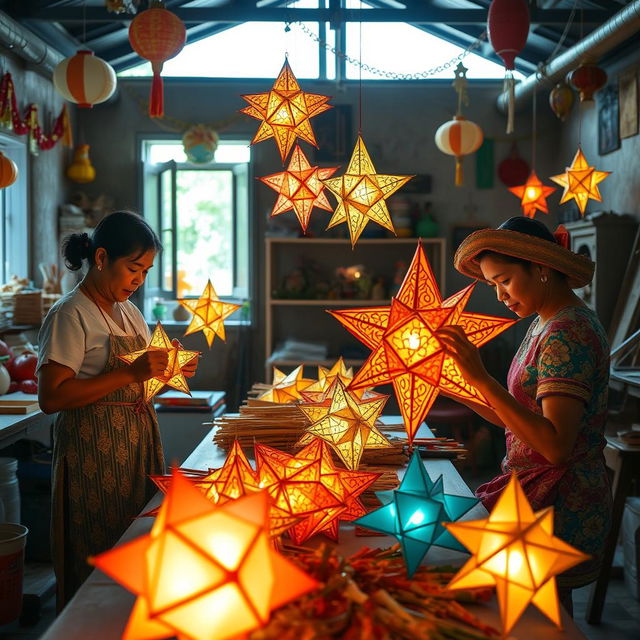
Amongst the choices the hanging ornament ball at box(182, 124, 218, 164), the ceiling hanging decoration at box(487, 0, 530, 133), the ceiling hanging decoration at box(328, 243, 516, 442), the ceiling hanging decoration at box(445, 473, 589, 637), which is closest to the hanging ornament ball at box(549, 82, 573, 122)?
the ceiling hanging decoration at box(487, 0, 530, 133)

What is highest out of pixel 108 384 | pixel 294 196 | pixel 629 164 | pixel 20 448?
pixel 629 164

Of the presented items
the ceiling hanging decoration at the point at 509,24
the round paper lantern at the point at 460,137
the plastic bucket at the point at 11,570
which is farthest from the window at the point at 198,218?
the plastic bucket at the point at 11,570

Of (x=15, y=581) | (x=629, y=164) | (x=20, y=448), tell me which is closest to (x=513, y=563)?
(x=15, y=581)

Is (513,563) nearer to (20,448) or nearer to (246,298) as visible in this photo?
(20,448)

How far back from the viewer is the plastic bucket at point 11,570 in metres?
3.38

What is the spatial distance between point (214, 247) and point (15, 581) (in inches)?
176

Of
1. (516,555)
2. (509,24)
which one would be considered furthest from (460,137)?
(516,555)

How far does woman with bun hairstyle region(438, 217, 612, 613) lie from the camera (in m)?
1.91

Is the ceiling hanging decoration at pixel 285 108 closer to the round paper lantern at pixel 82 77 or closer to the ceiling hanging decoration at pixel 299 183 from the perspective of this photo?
the ceiling hanging decoration at pixel 299 183

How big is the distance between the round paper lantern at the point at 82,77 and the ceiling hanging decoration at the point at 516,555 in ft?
13.5

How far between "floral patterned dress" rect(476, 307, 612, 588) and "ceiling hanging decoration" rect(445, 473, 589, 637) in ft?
1.95

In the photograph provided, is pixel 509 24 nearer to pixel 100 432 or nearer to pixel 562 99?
pixel 562 99

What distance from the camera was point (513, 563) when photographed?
1.35 m

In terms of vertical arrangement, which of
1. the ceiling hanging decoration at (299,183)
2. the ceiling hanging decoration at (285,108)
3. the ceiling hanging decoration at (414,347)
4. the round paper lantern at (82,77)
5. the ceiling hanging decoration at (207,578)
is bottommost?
the ceiling hanging decoration at (207,578)
